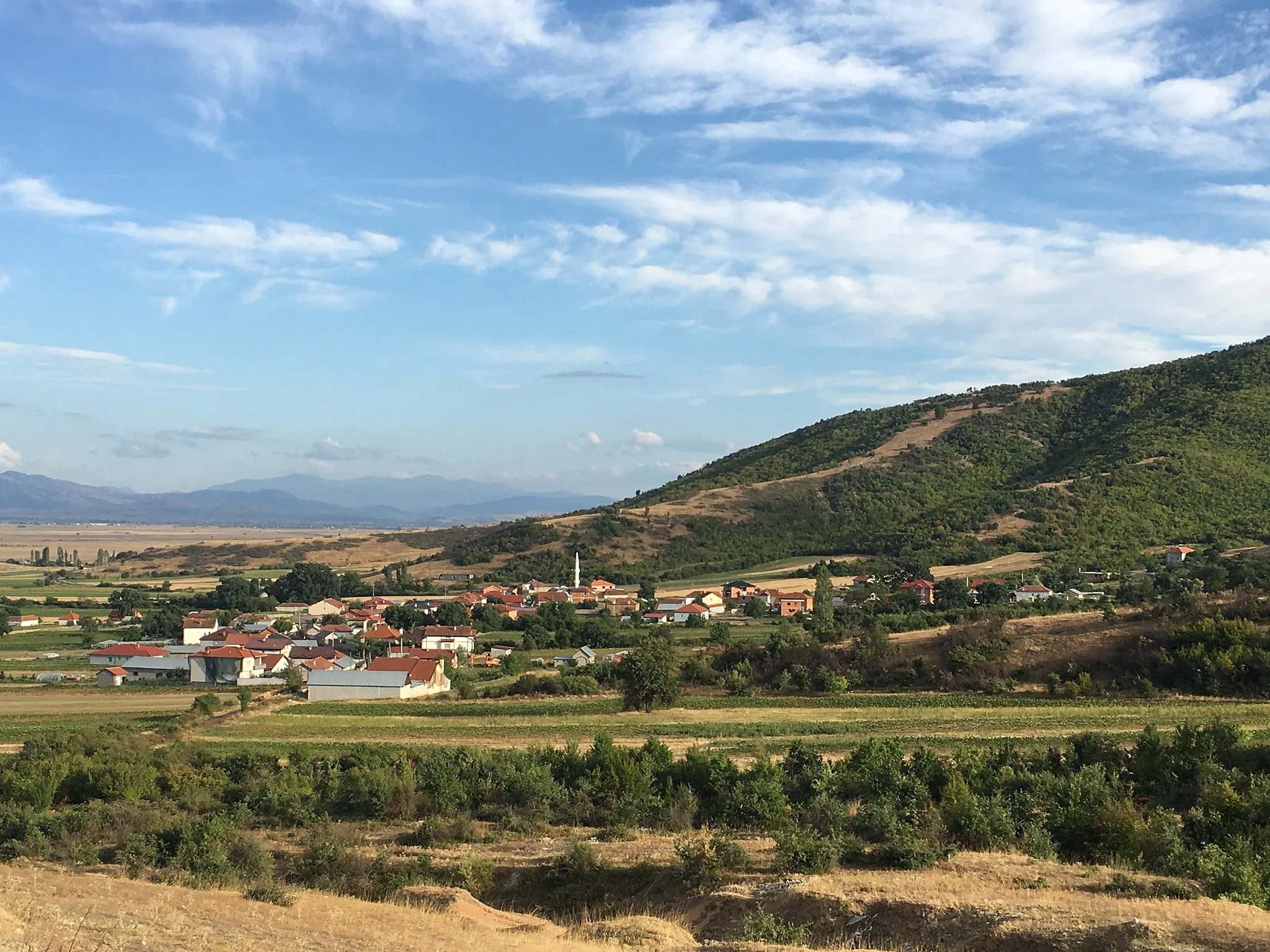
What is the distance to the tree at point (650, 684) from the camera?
142ft

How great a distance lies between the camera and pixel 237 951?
13.3 m

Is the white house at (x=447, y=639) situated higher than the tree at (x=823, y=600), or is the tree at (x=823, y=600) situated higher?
the tree at (x=823, y=600)

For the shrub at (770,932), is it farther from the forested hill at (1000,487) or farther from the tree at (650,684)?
the forested hill at (1000,487)

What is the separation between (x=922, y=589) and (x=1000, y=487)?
4700cm

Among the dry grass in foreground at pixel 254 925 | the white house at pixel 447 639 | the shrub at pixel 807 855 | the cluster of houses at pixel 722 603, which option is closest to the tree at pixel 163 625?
the white house at pixel 447 639

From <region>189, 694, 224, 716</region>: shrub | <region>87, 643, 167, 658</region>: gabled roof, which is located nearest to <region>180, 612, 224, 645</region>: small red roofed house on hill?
<region>87, 643, 167, 658</region>: gabled roof

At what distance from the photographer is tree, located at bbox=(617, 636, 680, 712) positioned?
1699 inches

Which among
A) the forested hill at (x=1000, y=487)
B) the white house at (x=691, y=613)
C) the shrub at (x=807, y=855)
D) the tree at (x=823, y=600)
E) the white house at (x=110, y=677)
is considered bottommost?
the white house at (x=110, y=677)

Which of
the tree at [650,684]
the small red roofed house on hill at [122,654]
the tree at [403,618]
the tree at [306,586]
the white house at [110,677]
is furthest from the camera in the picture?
the tree at [306,586]

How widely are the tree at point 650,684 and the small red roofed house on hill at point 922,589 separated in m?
27.2

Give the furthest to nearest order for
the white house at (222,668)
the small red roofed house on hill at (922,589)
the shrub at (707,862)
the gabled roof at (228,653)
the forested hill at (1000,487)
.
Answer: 1. the forested hill at (1000,487)
2. the small red roofed house on hill at (922,589)
3. the gabled roof at (228,653)
4. the white house at (222,668)
5. the shrub at (707,862)

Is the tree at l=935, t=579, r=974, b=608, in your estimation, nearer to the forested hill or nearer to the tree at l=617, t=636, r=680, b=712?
the forested hill

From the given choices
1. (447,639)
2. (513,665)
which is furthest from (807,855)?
(447,639)

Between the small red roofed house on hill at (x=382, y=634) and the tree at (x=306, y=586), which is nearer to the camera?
the small red roofed house on hill at (x=382, y=634)
